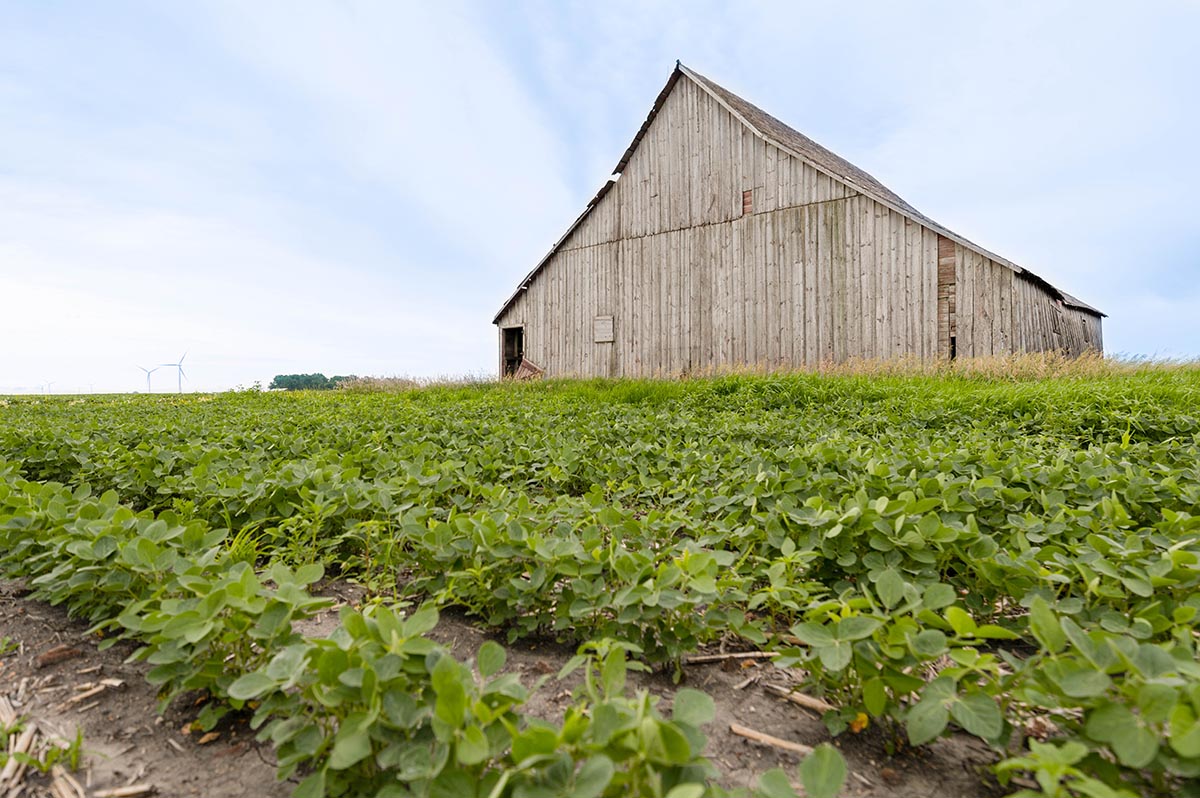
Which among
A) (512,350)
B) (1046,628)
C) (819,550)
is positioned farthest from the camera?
(512,350)

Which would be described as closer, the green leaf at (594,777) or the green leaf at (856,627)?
the green leaf at (594,777)

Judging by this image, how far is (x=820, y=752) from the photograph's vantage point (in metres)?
1.09

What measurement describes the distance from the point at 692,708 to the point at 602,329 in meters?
17.0

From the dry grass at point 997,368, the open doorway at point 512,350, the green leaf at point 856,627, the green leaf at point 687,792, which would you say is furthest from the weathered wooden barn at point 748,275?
the green leaf at point 687,792

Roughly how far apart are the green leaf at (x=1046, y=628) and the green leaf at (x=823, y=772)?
583 mm

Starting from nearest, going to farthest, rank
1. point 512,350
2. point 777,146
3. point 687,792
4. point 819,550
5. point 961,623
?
point 687,792
point 961,623
point 819,550
point 777,146
point 512,350

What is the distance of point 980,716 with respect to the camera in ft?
4.23

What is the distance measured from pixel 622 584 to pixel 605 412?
18.2 feet

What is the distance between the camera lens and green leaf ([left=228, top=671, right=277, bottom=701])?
1245 millimetres

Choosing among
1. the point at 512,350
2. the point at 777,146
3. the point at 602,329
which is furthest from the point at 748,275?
the point at 512,350

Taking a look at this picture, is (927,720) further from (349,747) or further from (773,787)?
(349,747)

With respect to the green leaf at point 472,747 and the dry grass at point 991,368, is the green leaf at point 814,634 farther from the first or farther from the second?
the dry grass at point 991,368

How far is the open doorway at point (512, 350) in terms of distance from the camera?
2080cm

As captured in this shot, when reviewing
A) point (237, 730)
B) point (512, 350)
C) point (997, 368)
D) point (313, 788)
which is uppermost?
point (512, 350)
